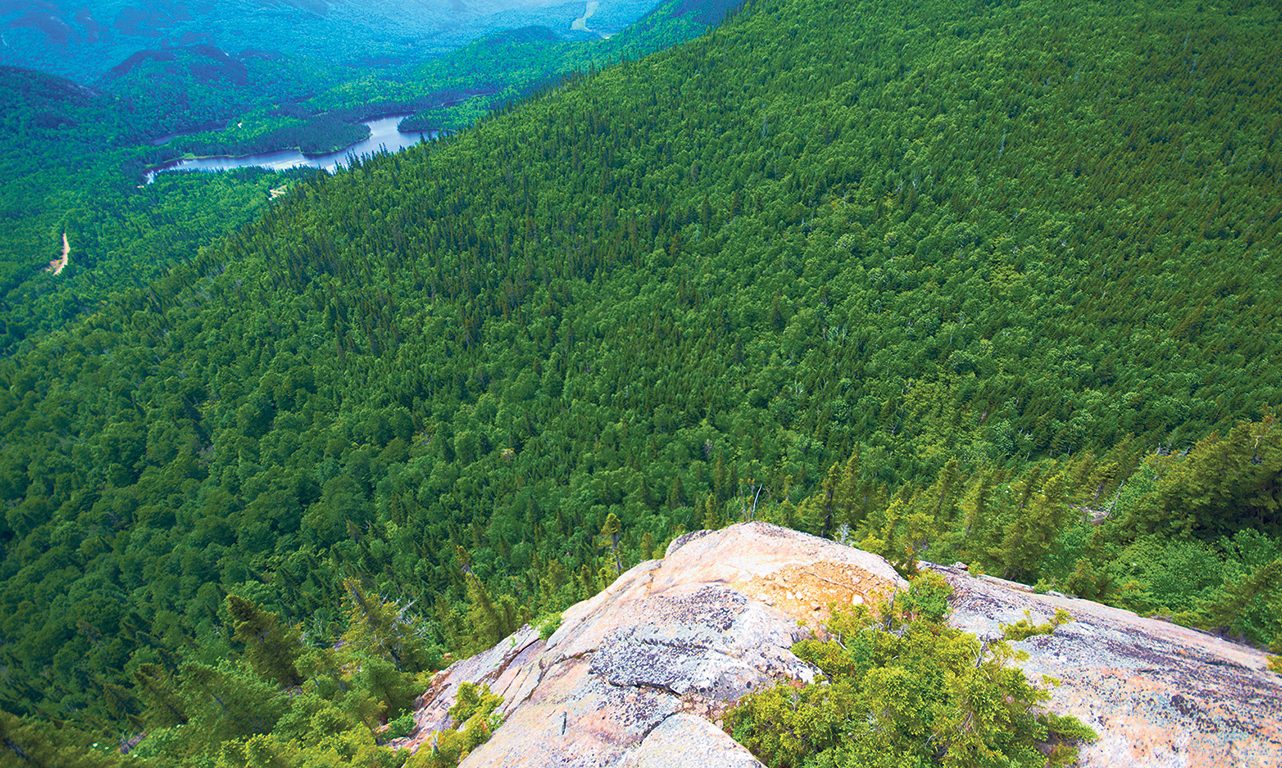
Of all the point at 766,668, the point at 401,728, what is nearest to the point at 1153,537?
the point at 766,668

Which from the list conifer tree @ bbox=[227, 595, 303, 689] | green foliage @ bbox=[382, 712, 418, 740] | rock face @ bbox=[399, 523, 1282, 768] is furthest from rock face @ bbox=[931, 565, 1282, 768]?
conifer tree @ bbox=[227, 595, 303, 689]

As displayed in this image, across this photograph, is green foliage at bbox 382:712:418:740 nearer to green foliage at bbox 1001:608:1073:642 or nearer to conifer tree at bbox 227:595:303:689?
conifer tree at bbox 227:595:303:689

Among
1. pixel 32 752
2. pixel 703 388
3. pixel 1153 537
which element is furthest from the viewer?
pixel 703 388

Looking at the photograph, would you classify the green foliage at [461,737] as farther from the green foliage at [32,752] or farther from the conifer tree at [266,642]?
the conifer tree at [266,642]

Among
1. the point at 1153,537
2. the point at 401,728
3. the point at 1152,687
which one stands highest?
the point at 1152,687

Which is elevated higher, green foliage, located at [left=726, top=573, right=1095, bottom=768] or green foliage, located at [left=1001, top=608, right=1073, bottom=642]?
green foliage, located at [left=726, top=573, right=1095, bottom=768]

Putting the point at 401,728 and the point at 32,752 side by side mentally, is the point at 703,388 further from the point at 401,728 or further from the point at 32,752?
the point at 32,752
